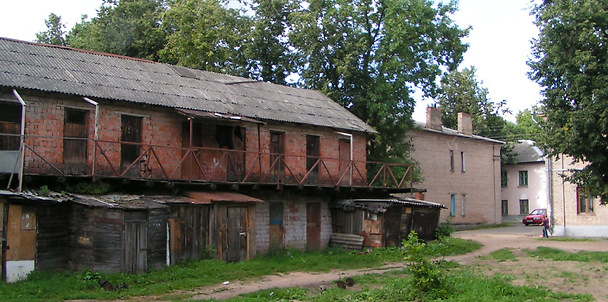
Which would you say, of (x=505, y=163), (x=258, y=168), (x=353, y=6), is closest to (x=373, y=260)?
(x=258, y=168)

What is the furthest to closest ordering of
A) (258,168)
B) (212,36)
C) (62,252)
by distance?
(212,36), (258,168), (62,252)

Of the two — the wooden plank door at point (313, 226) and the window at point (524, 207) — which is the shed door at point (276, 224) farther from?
the window at point (524, 207)

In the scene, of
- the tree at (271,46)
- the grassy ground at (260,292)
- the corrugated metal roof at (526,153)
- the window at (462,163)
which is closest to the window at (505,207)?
the corrugated metal roof at (526,153)

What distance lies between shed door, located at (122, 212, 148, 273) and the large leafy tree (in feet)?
50.2

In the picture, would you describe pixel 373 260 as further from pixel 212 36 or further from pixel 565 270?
pixel 212 36

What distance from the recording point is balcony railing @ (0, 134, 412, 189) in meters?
17.8

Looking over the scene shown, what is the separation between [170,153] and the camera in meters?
20.8

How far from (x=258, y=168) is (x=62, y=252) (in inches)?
316

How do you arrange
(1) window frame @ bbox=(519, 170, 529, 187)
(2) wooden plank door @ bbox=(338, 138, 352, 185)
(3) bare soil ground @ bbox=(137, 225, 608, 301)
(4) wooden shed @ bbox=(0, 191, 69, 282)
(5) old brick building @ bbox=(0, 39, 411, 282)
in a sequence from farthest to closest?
(1) window frame @ bbox=(519, 170, 529, 187)
(2) wooden plank door @ bbox=(338, 138, 352, 185)
(5) old brick building @ bbox=(0, 39, 411, 282)
(4) wooden shed @ bbox=(0, 191, 69, 282)
(3) bare soil ground @ bbox=(137, 225, 608, 301)

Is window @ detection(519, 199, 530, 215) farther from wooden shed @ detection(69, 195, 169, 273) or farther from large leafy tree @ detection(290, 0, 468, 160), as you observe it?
wooden shed @ detection(69, 195, 169, 273)

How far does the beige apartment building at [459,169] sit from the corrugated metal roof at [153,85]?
11.8 m

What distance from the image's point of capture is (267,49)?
33062mm

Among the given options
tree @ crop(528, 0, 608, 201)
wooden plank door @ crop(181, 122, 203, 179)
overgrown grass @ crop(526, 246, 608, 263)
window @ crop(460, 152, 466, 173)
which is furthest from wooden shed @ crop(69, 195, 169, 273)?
window @ crop(460, 152, 466, 173)

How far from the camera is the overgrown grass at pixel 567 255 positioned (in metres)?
21.0
